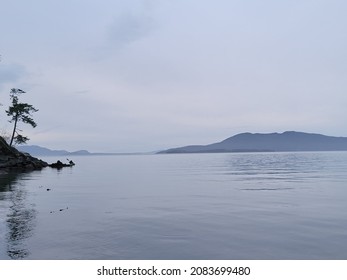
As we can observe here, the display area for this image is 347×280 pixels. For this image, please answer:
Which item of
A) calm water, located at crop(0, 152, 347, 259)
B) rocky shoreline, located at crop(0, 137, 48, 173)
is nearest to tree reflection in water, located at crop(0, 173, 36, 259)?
calm water, located at crop(0, 152, 347, 259)

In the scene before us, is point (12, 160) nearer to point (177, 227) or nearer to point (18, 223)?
point (18, 223)

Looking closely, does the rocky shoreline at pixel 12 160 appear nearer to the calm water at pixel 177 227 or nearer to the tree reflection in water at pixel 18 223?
the tree reflection in water at pixel 18 223

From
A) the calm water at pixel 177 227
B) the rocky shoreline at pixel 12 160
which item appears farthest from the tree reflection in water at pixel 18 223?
the rocky shoreline at pixel 12 160

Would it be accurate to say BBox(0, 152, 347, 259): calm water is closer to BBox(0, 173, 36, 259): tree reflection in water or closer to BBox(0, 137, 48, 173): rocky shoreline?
BBox(0, 173, 36, 259): tree reflection in water

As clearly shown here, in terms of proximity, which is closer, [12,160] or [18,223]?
[18,223]

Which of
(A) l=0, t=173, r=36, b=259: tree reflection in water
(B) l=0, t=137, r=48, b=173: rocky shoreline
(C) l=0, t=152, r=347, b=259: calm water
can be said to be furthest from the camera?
(B) l=0, t=137, r=48, b=173: rocky shoreline

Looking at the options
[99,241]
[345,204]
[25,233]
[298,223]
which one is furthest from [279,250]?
[345,204]

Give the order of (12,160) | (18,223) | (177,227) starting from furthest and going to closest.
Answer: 1. (12,160)
2. (18,223)
3. (177,227)

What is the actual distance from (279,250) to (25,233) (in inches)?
548

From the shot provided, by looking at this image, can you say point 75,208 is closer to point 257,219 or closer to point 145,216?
point 145,216

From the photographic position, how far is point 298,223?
2022cm

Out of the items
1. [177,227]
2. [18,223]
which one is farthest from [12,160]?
[177,227]

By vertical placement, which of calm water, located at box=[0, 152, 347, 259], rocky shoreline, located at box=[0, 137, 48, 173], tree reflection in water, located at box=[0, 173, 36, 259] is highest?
rocky shoreline, located at box=[0, 137, 48, 173]

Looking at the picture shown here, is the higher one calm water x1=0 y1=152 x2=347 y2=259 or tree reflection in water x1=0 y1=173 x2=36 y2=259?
tree reflection in water x1=0 y1=173 x2=36 y2=259
